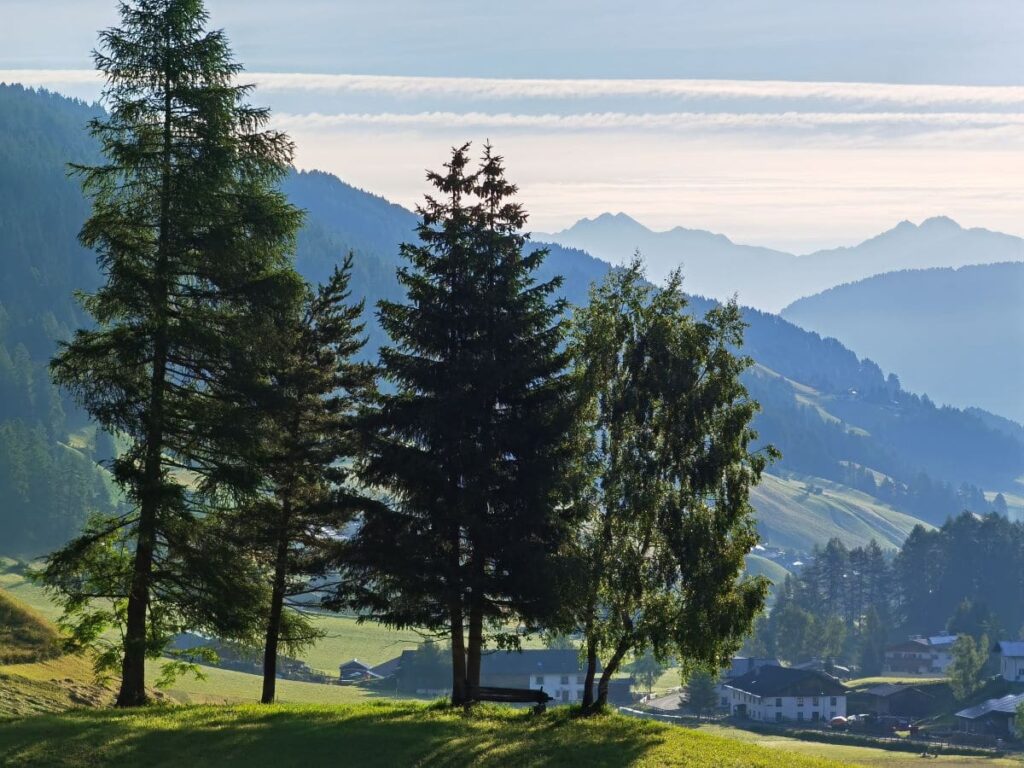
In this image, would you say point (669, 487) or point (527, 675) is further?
point (527, 675)

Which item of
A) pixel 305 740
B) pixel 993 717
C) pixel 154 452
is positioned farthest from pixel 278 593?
pixel 993 717

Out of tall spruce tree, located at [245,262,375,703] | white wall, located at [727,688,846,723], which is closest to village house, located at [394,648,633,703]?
white wall, located at [727,688,846,723]

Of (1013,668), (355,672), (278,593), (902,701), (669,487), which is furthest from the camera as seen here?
(1013,668)

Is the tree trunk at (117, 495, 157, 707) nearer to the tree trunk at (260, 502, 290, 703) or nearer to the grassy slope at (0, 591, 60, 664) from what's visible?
the tree trunk at (260, 502, 290, 703)

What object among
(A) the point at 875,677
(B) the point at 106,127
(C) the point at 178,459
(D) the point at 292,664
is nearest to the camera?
(B) the point at 106,127

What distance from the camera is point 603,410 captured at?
38812mm

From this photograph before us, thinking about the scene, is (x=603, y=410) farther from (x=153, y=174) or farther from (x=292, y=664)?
(x=292, y=664)

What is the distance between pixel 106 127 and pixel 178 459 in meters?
9.79

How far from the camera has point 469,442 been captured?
37375mm

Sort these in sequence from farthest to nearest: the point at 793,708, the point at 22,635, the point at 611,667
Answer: the point at 793,708, the point at 22,635, the point at 611,667

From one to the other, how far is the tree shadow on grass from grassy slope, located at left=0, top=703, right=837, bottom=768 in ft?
0.08

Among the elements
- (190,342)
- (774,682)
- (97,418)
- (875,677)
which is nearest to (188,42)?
(190,342)

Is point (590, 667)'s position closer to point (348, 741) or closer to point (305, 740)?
point (348, 741)

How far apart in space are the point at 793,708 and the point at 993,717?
2149 centimetres
